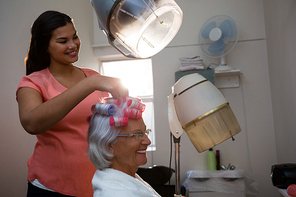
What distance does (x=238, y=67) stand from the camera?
3125 mm

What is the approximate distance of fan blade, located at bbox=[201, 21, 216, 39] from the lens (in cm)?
278

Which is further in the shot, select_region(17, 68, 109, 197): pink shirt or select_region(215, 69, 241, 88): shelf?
select_region(215, 69, 241, 88): shelf

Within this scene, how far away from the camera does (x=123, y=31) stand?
81 cm

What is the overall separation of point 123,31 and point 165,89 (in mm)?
2471

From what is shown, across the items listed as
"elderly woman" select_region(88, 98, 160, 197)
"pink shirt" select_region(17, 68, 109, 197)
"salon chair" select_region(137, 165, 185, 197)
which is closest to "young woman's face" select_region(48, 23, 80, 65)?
"pink shirt" select_region(17, 68, 109, 197)

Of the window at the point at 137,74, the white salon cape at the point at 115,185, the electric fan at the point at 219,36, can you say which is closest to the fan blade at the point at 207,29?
the electric fan at the point at 219,36

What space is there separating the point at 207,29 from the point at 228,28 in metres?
0.22

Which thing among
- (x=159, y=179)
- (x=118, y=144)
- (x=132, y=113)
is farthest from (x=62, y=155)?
(x=159, y=179)

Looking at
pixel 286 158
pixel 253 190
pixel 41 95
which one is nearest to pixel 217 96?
pixel 41 95

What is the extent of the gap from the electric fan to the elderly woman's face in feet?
6.29

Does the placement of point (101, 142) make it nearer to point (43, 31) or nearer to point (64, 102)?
point (64, 102)

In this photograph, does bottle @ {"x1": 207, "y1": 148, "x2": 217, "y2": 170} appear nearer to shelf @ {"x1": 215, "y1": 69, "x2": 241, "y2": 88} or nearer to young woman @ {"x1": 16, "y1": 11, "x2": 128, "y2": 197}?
shelf @ {"x1": 215, "y1": 69, "x2": 241, "y2": 88}

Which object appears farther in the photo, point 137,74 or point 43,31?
point 137,74

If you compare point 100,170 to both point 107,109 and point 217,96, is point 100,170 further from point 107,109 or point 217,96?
point 217,96
